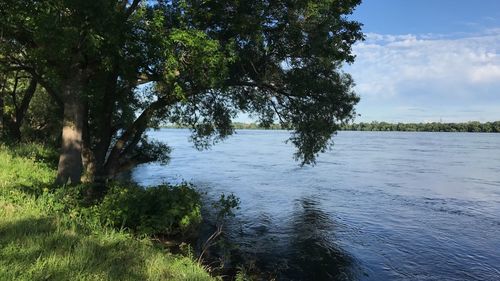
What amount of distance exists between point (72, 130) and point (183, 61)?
442cm

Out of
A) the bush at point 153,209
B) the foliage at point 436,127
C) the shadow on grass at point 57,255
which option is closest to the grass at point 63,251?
the shadow on grass at point 57,255

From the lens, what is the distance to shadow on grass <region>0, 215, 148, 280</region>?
4.89 m

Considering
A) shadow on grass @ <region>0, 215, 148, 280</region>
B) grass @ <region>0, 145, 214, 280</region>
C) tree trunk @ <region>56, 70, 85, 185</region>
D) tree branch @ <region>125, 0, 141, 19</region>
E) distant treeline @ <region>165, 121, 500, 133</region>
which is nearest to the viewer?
shadow on grass @ <region>0, 215, 148, 280</region>

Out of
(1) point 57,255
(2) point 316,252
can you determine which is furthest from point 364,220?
(1) point 57,255

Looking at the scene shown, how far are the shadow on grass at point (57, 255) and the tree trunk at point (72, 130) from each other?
23.2 ft

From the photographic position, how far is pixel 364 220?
19.2m

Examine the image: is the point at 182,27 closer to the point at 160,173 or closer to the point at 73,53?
the point at 73,53

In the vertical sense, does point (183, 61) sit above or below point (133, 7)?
below

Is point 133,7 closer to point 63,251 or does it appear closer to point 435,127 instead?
point 63,251

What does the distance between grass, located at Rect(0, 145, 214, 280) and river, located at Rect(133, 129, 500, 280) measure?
18.6 ft

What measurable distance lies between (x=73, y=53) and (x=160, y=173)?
80.5 ft

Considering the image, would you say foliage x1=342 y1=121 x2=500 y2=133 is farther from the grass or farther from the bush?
Result: the grass

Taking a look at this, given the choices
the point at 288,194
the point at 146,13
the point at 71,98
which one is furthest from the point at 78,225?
the point at 288,194

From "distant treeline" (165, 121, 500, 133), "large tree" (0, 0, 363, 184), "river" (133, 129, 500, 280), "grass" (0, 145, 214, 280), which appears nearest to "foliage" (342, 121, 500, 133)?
"distant treeline" (165, 121, 500, 133)
